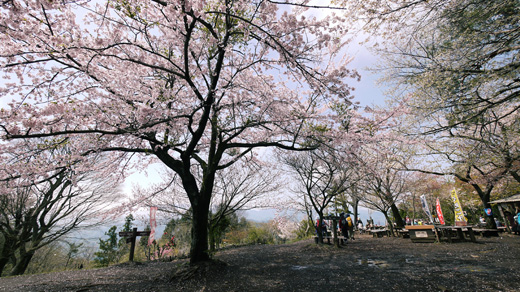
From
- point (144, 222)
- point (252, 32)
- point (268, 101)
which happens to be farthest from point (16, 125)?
point (144, 222)

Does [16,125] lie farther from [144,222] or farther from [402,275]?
[144,222]

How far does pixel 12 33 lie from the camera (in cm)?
331

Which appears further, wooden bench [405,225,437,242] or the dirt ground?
wooden bench [405,225,437,242]

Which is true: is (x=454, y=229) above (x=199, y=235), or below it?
below

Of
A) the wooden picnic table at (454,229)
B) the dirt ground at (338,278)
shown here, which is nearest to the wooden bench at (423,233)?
the wooden picnic table at (454,229)

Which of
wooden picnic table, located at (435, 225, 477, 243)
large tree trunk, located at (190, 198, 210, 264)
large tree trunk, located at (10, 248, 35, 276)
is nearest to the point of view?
large tree trunk, located at (190, 198, 210, 264)

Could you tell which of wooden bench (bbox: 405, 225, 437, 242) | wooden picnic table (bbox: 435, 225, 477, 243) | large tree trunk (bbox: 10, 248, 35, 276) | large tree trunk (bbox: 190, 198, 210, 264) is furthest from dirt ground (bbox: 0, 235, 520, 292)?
large tree trunk (bbox: 10, 248, 35, 276)

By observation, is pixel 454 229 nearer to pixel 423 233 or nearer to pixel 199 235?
pixel 423 233

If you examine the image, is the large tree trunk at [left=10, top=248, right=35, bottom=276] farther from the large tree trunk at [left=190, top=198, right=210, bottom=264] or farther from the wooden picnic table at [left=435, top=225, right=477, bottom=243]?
the wooden picnic table at [left=435, top=225, right=477, bottom=243]

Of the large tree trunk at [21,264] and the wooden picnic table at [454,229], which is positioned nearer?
the wooden picnic table at [454,229]

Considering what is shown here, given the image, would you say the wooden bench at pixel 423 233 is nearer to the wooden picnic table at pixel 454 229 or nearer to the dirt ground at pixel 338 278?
the wooden picnic table at pixel 454 229

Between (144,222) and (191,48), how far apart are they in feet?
38.1

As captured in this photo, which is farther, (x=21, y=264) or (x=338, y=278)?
(x=21, y=264)

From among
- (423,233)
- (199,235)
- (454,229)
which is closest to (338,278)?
(199,235)
